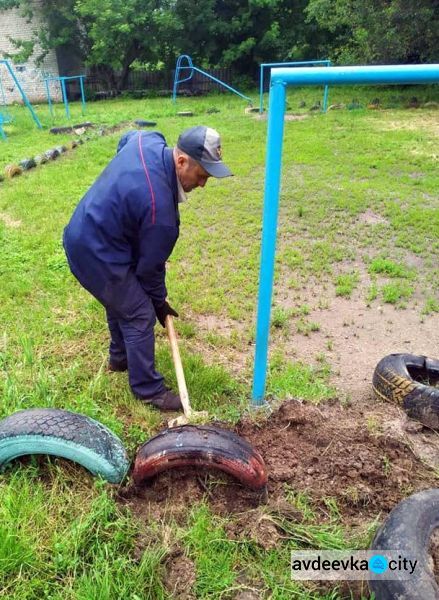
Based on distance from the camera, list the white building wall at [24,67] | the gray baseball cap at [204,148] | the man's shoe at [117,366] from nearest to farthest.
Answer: the gray baseball cap at [204,148] < the man's shoe at [117,366] < the white building wall at [24,67]

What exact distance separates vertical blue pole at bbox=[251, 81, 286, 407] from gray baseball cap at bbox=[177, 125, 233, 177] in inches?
9.8

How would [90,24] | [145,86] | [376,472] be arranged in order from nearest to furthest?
[376,472] → [90,24] → [145,86]

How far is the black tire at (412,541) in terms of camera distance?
1.84 meters

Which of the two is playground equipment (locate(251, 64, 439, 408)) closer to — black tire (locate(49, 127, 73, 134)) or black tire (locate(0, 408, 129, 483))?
black tire (locate(0, 408, 129, 483))

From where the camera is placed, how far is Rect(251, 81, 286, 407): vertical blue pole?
234 cm

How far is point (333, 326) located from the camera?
13.8ft

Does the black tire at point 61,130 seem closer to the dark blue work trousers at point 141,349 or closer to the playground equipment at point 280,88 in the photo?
the dark blue work trousers at point 141,349

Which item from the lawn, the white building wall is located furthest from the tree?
the white building wall

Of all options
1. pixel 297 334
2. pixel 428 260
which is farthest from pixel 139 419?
pixel 428 260

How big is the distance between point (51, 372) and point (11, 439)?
1.10 meters

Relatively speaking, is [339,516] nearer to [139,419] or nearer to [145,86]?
[139,419]

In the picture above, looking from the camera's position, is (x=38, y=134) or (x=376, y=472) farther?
(x=38, y=134)

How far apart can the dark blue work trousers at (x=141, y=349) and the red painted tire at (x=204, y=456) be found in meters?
0.73

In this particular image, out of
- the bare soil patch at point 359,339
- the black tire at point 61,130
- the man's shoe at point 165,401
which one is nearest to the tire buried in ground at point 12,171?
the black tire at point 61,130
